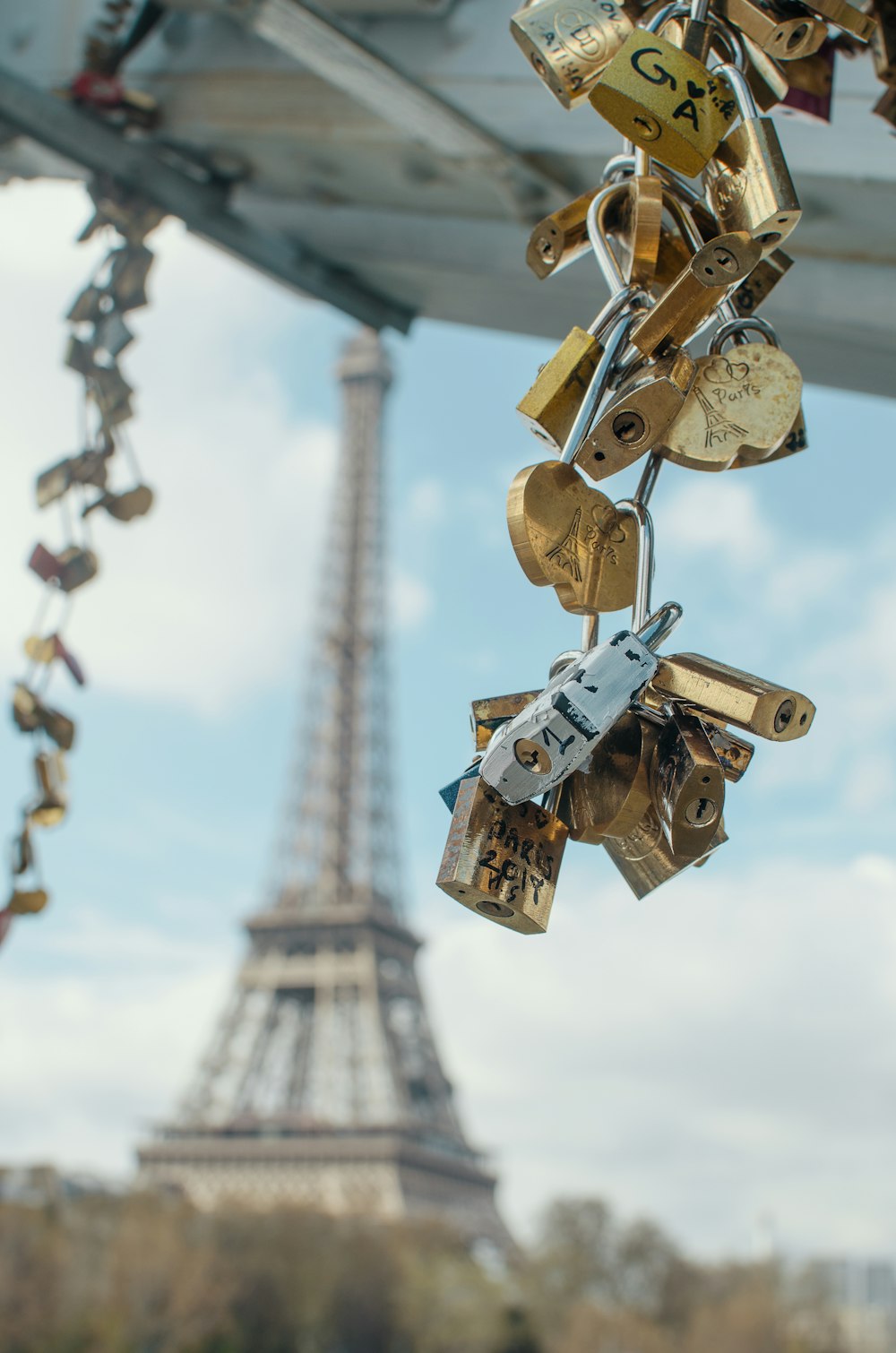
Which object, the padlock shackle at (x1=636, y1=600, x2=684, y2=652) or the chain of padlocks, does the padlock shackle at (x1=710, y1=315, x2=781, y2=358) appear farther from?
the padlock shackle at (x1=636, y1=600, x2=684, y2=652)

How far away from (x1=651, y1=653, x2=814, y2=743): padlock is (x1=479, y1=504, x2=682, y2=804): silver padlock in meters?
0.03

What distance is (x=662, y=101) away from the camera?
556 millimetres

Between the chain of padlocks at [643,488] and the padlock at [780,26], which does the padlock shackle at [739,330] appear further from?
the padlock at [780,26]

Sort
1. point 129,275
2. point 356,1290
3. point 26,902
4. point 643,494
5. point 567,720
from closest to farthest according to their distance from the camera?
point 567,720, point 643,494, point 26,902, point 129,275, point 356,1290

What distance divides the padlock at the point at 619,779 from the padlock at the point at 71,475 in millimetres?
1159

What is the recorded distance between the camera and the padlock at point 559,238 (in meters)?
0.68

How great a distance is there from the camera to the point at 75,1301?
63.9ft

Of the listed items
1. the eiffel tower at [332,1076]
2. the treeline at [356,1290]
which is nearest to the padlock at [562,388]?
the treeline at [356,1290]

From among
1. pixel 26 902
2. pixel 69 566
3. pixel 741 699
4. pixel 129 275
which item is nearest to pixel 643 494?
pixel 741 699

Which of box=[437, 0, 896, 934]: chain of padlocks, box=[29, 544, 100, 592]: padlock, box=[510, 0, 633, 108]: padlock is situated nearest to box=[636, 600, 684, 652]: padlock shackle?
box=[437, 0, 896, 934]: chain of padlocks

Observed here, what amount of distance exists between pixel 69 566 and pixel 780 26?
108cm

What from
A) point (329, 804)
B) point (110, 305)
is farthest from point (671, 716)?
point (329, 804)

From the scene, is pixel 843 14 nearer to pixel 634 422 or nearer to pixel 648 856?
pixel 634 422

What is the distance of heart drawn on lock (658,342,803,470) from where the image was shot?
583mm
